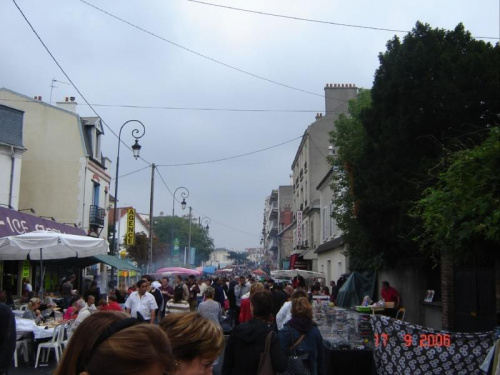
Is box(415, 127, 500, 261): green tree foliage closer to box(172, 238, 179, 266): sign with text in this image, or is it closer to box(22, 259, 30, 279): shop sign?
box(22, 259, 30, 279): shop sign

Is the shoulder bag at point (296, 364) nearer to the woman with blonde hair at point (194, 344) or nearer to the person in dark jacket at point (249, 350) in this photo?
the person in dark jacket at point (249, 350)

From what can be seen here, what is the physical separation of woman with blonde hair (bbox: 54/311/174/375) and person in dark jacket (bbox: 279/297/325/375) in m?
4.74

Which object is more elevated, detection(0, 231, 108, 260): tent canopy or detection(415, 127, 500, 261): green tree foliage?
detection(415, 127, 500, 261): green tree foliage

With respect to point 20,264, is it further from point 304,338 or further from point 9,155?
point 304,338

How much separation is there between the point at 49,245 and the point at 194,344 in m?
10.9

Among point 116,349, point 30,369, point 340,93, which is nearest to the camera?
point 116,349

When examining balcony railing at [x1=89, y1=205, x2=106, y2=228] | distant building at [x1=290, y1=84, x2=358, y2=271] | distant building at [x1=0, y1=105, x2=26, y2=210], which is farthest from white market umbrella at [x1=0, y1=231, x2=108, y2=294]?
distant building at [x1=290, y1=84, x2=358, y2=271]

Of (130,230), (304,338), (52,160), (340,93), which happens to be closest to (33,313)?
(304,338)

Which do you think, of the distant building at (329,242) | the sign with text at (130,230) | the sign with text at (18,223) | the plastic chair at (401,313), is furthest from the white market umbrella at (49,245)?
the sign with text at (130,230)

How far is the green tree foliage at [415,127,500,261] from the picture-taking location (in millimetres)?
8875

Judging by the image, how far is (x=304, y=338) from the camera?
668 cm

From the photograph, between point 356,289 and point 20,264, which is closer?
point 356,289

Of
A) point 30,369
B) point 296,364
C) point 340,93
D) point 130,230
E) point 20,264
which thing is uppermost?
point 340,93

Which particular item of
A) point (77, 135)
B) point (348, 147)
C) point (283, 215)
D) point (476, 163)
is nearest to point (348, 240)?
point (348, 147)
